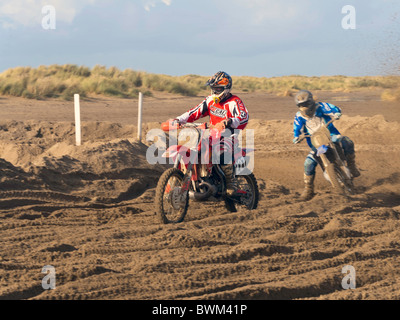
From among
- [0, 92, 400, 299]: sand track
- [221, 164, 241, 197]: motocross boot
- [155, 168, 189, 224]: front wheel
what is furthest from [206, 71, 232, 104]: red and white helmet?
[0, 92, 400, 299]: sand track

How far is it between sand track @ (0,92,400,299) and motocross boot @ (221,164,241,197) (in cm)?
32

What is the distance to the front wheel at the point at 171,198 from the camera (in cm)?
775

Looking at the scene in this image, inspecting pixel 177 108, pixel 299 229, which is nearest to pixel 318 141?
pixel 299 229

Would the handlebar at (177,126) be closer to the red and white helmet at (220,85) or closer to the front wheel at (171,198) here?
the front wheel at (171,198)

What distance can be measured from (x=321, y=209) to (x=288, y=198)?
1099mm

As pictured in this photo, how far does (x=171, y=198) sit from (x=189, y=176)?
0.38 metres

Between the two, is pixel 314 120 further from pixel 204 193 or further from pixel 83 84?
pixel 83 84

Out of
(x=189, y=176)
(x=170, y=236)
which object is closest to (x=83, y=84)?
(x=189, y=176)

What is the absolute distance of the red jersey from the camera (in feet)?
28.9

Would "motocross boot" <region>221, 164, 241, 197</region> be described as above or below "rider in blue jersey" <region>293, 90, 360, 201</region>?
below

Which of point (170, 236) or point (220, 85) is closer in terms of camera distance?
point (170, 236)

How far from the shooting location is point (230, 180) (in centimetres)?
879

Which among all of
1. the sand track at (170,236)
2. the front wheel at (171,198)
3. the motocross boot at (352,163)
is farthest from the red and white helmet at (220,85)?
the motocross boot at (352,163)

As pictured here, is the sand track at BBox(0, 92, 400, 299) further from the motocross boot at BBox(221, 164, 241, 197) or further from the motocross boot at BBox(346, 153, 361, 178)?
the motocross boot at BBox(346, 153, 361, 178)
